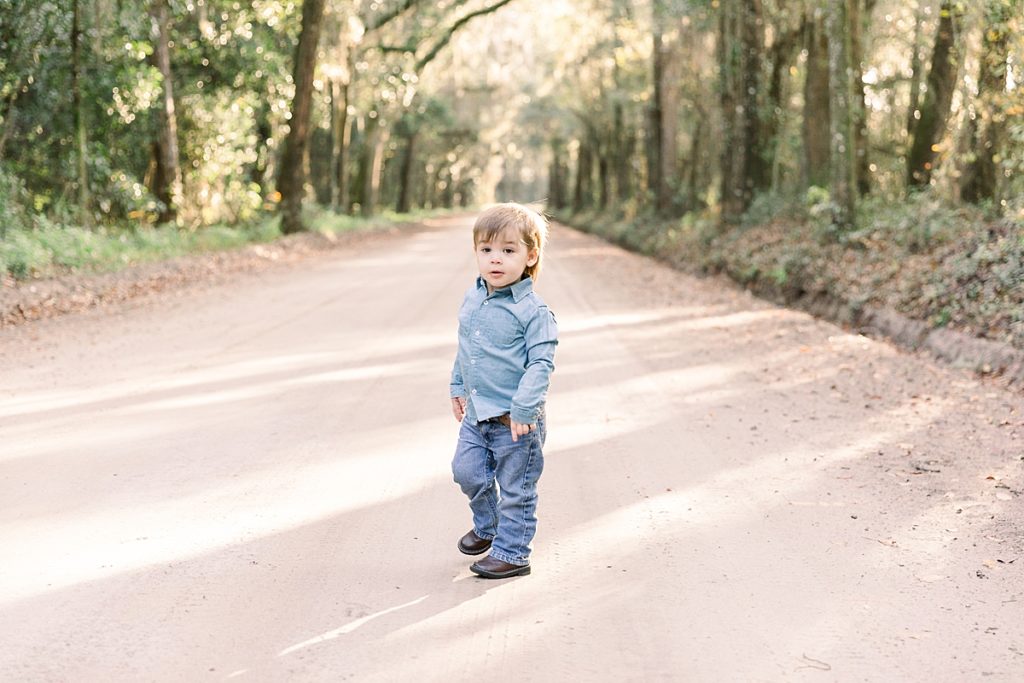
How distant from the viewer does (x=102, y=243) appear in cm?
1698

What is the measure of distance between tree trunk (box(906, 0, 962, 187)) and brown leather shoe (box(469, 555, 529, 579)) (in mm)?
14516

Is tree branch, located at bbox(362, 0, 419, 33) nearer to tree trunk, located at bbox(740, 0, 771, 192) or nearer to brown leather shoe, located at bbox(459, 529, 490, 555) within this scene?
tree trunk, located at bbox(740, 0, 771, 192)

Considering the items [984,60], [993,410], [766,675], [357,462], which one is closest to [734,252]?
[984,60]

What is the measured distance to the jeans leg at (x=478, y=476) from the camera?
4.47 m

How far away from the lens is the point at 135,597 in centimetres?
396

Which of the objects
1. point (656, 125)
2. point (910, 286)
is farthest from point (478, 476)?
point (656, 125)

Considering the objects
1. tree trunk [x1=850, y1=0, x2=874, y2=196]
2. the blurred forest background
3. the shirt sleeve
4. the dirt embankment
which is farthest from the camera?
tree trunk [x1=850, y1=0, x2=874, y2=196]

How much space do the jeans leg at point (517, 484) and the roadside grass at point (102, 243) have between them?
10.7 meters

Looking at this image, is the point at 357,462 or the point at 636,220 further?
the point at 636,220

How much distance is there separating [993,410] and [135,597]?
659 cm

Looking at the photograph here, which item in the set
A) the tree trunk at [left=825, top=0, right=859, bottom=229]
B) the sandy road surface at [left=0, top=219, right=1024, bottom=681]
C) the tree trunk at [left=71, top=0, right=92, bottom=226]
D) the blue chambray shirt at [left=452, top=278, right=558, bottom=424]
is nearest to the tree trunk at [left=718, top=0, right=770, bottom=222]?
the tree trunk at [left=825, top=0, right=859, bottom=229]

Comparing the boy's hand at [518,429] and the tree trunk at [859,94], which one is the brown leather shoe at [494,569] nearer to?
the boy's hand at [518,429]

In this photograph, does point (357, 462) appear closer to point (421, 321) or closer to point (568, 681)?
point (568, 681)

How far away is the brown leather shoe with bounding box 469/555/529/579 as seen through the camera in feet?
14.2
